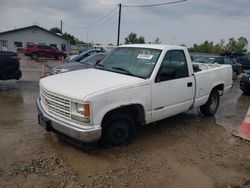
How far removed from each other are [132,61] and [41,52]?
2746 cm

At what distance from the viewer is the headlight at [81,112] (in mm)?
3887

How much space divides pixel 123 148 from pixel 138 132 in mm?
987

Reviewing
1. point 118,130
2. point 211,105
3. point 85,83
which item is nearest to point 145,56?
point 85,83

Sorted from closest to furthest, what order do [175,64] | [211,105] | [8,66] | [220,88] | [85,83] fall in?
[85,83] < [175,64] < [211,105] < [220,88] < [8,66]

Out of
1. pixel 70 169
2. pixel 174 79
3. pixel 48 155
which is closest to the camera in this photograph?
pixel 70 169

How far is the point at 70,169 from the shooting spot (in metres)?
3.91

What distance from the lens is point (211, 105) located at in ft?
23.3

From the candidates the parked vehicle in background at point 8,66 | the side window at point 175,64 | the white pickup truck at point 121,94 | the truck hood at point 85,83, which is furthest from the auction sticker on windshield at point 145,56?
the parked vehicle in background at point 8,66

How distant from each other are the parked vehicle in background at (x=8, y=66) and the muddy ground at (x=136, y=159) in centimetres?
373

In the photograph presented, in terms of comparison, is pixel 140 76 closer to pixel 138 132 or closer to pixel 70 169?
pixel 138 132

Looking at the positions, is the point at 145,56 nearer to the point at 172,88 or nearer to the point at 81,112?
the point at 172,88

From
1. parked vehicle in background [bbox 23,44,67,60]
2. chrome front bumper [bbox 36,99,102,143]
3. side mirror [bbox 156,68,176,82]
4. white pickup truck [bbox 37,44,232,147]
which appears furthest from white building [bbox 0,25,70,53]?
side mirror [bbox 156,68,176,82]

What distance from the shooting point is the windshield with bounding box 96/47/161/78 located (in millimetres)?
4984

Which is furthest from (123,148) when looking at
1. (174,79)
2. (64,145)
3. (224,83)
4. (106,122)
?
(224,83)
